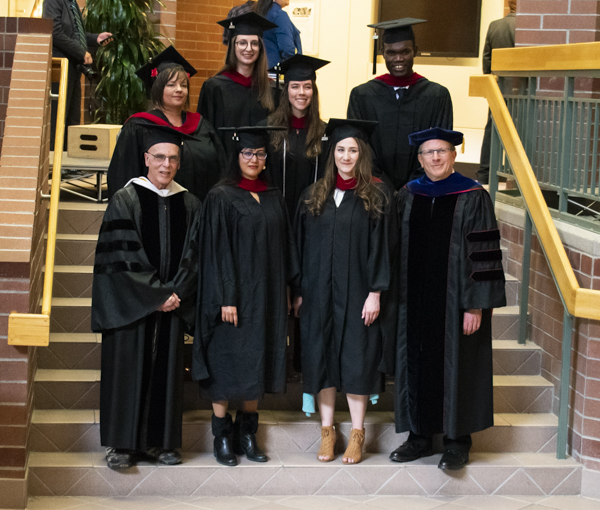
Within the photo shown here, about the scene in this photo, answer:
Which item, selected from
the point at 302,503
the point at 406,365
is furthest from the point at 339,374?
the point at 302,503

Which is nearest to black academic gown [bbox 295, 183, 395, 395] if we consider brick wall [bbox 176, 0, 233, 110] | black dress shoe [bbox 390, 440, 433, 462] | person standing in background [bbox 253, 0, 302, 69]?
A: black dress shoe [bbox 390, 440, 433, 462]

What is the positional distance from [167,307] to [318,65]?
148cm

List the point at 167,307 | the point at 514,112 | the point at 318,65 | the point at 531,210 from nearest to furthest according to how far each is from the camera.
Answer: the point at 167,307 < the point at 318,65 < the point at 531,210 < the point at 514,112

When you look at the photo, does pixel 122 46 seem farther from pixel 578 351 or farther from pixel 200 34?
pixel 578 351

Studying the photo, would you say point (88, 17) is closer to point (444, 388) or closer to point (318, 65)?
point (318, 65)

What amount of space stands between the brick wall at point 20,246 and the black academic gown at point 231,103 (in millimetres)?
902

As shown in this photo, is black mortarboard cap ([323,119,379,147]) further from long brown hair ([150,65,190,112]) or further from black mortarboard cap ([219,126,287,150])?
long brown hair ([150,65,190,112])

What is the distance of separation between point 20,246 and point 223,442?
1368mm

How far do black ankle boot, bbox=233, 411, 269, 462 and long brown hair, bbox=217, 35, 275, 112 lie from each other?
5.48 feet

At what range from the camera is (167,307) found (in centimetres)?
411

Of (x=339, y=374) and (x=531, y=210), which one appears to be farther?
(x=531, y=210)

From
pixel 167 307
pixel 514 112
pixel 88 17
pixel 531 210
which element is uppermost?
pixel 88 17

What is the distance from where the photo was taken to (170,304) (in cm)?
411

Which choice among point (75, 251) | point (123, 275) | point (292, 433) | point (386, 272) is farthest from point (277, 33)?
point (292, 433)
